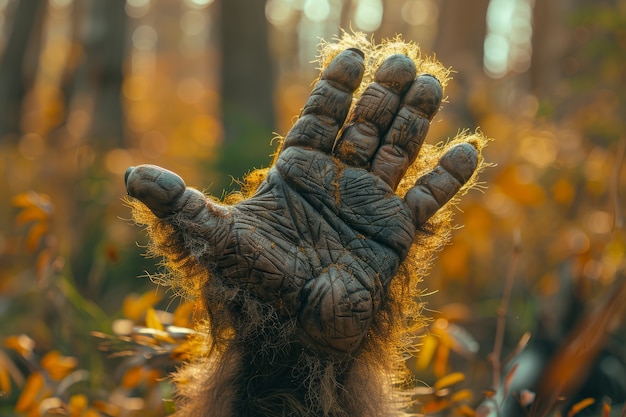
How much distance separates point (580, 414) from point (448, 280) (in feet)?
5.88

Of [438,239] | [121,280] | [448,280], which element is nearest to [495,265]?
[448,280]

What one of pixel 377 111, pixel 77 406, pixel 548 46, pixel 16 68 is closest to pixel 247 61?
pixel 16 68

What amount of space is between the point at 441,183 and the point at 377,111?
28 cm

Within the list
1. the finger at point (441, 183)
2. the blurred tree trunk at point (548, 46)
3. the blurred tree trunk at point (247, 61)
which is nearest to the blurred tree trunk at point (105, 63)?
the blurred tree trunk at point (247, 61)

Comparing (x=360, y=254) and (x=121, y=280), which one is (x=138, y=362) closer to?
(x=360, y=254)

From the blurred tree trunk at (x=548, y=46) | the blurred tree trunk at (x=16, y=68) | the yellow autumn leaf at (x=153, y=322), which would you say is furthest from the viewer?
the blurred tree trunk at (x=16, y=68)

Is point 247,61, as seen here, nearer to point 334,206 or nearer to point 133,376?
point 133,376

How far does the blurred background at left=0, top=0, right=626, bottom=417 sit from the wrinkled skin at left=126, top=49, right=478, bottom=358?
367 mm

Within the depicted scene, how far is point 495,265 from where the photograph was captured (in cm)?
615

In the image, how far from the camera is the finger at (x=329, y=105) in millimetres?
2166

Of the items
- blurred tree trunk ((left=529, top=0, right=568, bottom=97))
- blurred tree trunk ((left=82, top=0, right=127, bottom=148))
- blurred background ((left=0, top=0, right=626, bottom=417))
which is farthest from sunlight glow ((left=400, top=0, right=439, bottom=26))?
blurred tree trunk ((left=82, top=0, right=127, bottom=148))

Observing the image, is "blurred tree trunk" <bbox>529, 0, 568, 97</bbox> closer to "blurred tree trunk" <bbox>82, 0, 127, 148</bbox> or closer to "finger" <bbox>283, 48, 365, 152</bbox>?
"blurred tree trunk" <bbox>82, 0, 127, 148</bbox>

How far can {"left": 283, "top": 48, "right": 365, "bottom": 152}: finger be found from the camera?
2166 millimetres

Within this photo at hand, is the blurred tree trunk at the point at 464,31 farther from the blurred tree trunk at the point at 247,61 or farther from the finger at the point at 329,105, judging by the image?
the finger at the point at 329,105
